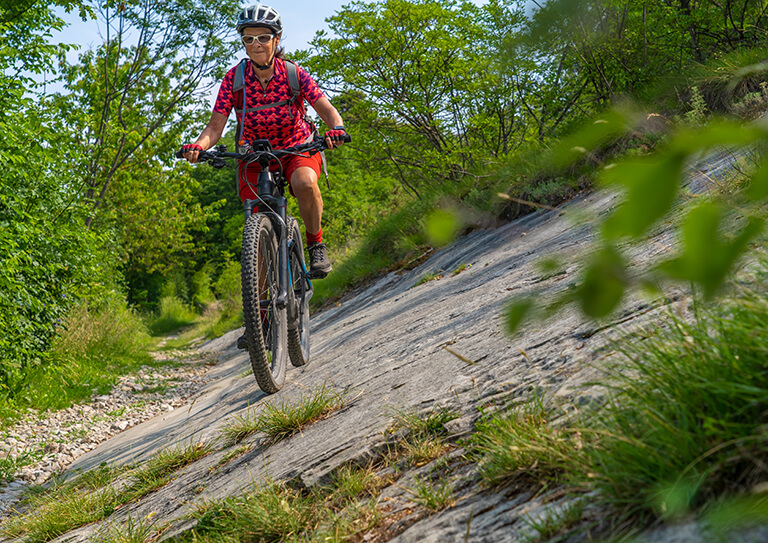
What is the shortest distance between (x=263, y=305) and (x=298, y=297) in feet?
2.29

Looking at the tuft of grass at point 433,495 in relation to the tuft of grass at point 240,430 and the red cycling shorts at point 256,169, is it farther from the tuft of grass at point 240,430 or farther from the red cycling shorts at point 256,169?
the red cycling shorts at point 256,169

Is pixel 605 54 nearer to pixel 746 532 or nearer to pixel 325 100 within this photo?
pixel 325 100

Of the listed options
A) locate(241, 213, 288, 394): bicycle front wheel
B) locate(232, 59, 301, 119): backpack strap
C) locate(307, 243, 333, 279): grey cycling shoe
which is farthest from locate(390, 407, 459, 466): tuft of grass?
locate(232, 59, 301, 119): backpack strap

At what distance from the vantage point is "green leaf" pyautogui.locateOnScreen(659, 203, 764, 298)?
0.57m

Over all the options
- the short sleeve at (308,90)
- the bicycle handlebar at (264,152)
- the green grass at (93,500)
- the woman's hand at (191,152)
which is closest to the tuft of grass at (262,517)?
the green grass at (93,500)

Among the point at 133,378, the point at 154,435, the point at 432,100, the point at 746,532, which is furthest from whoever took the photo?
the point at 432,100

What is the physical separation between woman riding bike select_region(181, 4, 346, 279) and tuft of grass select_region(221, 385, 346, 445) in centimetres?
179

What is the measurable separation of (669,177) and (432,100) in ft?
31.2

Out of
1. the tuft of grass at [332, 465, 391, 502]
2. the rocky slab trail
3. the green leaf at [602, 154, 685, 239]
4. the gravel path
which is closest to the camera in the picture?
the green leaf at [602, 154, 685, 239]

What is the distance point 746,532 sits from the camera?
0.92m

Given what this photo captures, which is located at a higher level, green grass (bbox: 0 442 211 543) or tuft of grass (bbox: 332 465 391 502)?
green grass (bbox: 0 442 211 543)

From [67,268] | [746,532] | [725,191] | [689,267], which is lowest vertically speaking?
[746,532]

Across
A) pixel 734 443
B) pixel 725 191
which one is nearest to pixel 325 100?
pixel 725 191

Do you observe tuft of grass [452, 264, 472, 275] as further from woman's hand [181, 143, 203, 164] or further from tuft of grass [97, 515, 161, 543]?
tuft of grass [97, 515, 161, 543]
